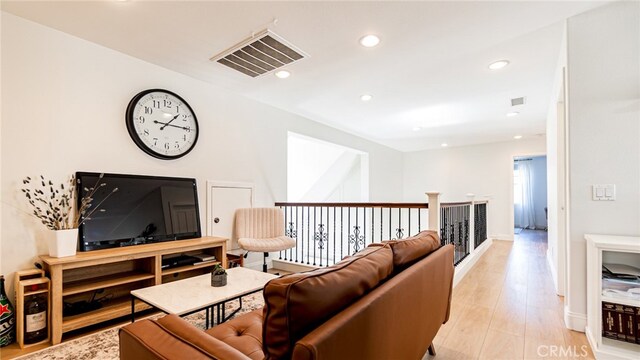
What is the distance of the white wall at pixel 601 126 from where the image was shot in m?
2.08

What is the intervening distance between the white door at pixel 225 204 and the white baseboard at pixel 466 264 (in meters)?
2.74

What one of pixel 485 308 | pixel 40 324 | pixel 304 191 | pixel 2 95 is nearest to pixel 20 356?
pixel 40 324

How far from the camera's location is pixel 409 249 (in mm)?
1526

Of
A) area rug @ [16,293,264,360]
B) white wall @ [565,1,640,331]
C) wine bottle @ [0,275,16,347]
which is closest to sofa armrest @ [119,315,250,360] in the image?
area rug @ [16,293,264,360]

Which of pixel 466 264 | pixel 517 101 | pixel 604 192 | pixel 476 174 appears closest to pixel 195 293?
pixel 604 192

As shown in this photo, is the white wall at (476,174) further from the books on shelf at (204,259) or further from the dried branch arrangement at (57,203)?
the dried branch arrangement at (57,203)

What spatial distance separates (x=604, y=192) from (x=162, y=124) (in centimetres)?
400

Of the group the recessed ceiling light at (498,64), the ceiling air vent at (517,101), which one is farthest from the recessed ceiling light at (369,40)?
the ceiling air vent at (517,101)

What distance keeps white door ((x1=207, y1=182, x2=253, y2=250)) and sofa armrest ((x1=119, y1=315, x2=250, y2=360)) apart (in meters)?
2.57

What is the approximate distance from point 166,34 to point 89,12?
0.53 metres

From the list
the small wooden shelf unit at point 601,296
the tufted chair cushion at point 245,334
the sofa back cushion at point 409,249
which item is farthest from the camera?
the small wooden shelf unit at point 601,296

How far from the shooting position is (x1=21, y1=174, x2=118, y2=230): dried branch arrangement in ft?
7.55

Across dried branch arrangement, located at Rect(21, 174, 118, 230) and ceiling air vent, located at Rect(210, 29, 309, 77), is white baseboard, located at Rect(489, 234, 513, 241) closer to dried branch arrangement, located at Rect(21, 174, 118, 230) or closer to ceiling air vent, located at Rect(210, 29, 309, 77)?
ceiling air vent, located at Rect(210, 29, 309, 77)

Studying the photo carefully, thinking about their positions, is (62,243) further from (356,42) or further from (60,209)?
(356,42)
